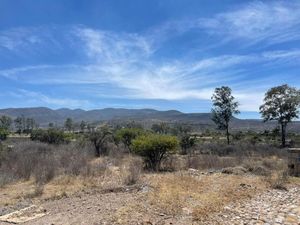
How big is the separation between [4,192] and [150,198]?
5984 millimetres

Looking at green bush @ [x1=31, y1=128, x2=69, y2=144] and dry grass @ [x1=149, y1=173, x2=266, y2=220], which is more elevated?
green bush @ [x1=31, y1=128, x2=69, y2=144]

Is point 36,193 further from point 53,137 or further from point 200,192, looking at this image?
point 53,137

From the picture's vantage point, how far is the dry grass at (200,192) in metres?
10.6

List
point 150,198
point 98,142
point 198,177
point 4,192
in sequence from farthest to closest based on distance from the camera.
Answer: point 98,142 → point 198,177 → point 4,192 → point 150,198

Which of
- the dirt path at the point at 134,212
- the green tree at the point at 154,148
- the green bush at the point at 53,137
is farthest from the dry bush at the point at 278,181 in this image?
the green bush at the point at 53,137

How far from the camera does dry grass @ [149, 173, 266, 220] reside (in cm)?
1060

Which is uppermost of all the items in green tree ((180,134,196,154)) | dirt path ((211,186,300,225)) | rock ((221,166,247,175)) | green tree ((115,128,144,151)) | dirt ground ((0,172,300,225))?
green tree ((115,128,144,151))

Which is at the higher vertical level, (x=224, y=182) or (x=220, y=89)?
(x=220, y=89)

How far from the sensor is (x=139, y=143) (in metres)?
20.6

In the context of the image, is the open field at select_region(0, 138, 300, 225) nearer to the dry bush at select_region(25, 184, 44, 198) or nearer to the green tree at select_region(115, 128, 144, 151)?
the dry bush at select_region(25, 184, 44, 198)

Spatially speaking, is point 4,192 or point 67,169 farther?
point 67,169

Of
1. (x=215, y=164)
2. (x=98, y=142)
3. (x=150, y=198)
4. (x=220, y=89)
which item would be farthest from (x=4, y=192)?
(x=220, y=89)

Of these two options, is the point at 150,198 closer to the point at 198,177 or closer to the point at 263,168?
the point at 198,177

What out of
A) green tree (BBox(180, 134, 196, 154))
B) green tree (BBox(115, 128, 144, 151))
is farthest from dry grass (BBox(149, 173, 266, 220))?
green tree (BBox(180, 134, 196, 154))
